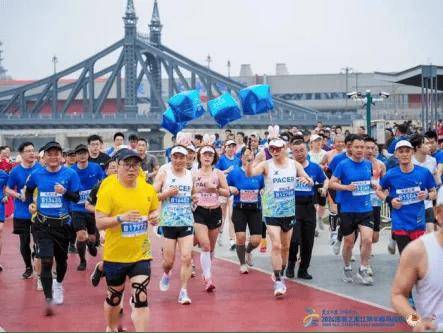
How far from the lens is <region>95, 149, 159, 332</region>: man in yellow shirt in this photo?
6.37 metres

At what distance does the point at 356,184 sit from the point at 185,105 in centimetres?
608

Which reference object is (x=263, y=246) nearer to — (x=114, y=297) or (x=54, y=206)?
(x=54, y=206)

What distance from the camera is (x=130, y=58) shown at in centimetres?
10200

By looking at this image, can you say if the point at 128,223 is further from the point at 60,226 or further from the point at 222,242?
the point at 222,242

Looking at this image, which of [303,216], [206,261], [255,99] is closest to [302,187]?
[303,216]

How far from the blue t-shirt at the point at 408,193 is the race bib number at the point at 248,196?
8.28 feet

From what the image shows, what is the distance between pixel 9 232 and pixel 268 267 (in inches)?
276

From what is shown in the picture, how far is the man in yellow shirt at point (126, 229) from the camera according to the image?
20.9 ft

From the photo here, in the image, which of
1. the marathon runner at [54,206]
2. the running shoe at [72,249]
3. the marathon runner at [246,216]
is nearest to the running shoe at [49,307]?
the marathon runner at [54,206]

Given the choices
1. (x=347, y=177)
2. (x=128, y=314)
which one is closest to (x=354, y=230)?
(x=347, y=177)

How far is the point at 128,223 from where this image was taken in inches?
254

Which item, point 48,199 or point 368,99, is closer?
point 48,199

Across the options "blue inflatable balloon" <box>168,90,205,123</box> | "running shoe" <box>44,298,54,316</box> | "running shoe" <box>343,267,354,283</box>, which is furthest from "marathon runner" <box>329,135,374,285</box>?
"blue inflatable balloon" <box>168,90,205,123</box>

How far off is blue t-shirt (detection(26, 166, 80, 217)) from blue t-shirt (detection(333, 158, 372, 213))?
314 cm
